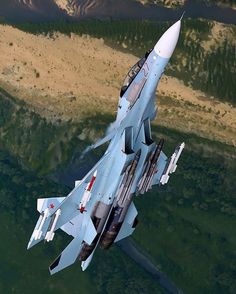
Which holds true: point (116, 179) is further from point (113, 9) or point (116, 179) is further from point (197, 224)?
point (113, 9)

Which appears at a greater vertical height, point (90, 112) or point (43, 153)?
point (90, 112)

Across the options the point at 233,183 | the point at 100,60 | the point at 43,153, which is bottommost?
the point at 43,153

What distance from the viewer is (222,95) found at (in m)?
60.7

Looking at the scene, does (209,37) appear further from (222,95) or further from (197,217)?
(197,217)

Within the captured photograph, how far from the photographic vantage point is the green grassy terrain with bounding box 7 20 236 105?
6025 cm

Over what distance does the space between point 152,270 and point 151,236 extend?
4.06 m

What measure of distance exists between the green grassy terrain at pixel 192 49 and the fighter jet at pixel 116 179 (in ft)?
42.5

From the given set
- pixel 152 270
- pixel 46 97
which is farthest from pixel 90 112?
pixel 152 270

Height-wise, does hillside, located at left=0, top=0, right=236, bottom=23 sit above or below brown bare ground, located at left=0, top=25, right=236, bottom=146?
above

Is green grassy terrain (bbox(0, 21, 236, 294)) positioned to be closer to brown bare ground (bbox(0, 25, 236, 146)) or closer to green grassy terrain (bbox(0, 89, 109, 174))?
green grassy terrain (bbox(0, 89, 109, 174))

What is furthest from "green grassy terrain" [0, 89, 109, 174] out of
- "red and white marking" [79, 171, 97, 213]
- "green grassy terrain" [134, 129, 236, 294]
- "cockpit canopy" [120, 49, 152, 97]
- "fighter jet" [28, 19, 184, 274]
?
Answer: "red and white marking" [79, 171, 97, 213]

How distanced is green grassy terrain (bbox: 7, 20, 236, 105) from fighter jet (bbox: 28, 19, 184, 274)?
12.9 meters

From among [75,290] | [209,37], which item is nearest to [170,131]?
[209,37]

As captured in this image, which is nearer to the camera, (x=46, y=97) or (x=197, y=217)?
(x=197, y=217)
